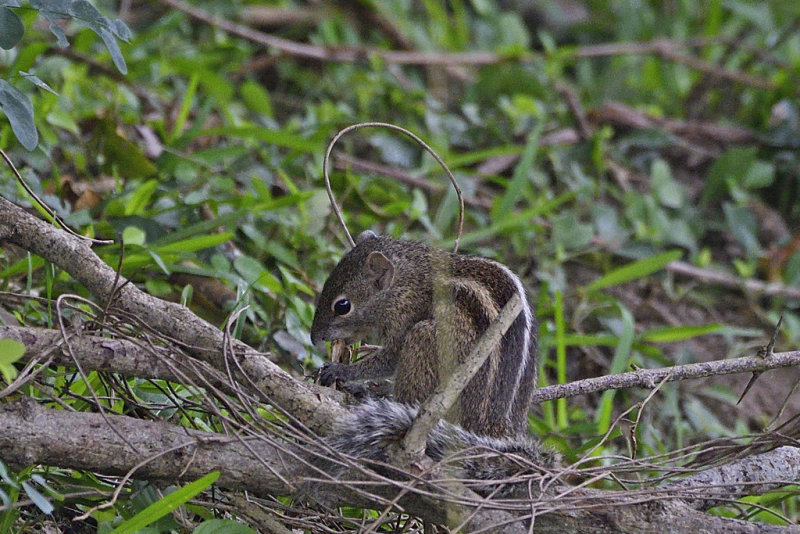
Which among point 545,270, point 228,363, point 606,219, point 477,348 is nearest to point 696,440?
point 545,270

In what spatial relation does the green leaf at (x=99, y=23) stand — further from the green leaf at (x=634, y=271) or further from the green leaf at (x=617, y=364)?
the green leaf at (x=634, y=271)

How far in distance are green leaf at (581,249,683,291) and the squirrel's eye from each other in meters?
2.04

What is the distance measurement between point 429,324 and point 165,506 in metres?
1.35

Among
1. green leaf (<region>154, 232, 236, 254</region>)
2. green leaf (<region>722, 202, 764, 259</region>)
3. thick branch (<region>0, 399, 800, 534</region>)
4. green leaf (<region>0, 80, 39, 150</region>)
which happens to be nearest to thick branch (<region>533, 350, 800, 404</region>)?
thick branch (<region>0, 399, 800, 534</region>)

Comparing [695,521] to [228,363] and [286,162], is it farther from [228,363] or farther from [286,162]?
[286,162]

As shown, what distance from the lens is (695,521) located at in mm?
2744

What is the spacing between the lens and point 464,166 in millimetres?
6637

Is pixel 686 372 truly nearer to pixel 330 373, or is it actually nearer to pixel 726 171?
pixel 330 373

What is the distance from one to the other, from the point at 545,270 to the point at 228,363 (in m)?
3.16

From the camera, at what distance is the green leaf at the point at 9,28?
2799 millimetres

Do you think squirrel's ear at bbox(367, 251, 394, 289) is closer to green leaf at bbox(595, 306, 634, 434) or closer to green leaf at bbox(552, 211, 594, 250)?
green leaf at bbox(595, 306, 634, 434)

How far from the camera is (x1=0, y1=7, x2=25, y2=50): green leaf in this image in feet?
9.18

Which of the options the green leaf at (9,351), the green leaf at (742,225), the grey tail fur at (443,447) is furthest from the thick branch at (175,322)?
the green leaf at (742,225)

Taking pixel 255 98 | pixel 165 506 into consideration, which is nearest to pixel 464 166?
pixel 255 98
